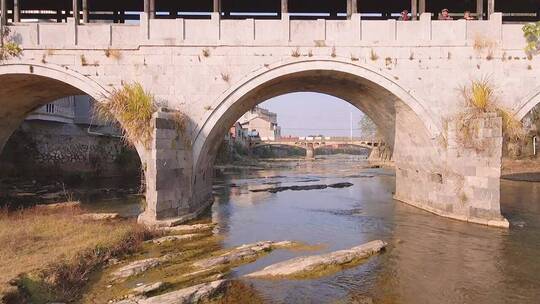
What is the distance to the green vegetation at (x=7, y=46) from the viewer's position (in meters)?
14.5

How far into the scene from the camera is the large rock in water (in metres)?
9.05

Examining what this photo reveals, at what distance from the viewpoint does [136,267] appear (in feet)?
29.0

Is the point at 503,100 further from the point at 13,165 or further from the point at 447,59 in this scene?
the point at 13,165

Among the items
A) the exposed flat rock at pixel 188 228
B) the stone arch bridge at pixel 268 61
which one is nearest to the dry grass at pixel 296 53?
the stone arch bridge at pixel 268 61

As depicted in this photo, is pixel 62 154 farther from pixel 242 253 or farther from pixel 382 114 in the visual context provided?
pixel 242 253

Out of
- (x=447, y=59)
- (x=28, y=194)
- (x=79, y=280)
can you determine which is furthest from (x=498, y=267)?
(x=28, y=194)

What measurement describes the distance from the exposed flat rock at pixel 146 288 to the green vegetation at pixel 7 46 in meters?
11.1

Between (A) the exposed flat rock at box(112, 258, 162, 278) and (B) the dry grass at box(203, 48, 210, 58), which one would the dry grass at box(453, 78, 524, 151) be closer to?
(B) the dry grass at box(203, 48, 210, 58)

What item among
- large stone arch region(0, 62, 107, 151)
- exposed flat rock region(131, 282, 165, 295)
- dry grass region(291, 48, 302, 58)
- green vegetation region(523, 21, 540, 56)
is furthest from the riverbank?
exposed flat rock region(131, 282, 165, 295)

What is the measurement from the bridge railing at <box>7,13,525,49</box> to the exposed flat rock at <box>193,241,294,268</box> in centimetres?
707

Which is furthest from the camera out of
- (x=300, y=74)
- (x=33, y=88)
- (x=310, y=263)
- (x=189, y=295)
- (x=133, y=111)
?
(x=33, y=88)

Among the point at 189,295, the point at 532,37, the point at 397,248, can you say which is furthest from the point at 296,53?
the point at 189,295

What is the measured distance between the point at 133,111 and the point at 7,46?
5.28m

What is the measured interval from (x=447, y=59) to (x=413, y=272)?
8.71 meters
